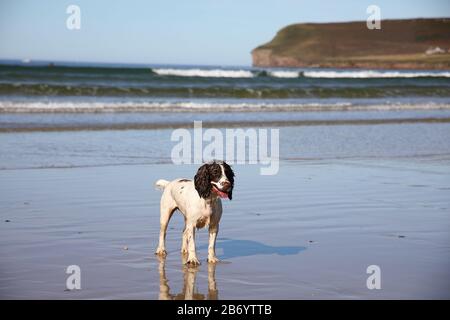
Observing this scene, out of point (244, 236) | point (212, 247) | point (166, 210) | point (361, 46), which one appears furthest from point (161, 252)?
point (361, 46)

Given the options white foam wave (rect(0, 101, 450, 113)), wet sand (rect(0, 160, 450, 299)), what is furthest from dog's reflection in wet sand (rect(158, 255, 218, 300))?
white foam wave (rect(0, 101, 450, 113))

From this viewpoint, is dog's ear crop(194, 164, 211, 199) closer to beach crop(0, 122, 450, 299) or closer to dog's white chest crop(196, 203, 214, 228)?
dog's white chest crop(196, 203, 214, 228)

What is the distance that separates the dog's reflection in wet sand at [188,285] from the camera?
625cm

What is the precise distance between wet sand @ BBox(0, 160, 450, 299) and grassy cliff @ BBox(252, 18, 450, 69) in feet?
126

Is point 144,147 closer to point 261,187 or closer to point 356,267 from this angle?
point 261,187

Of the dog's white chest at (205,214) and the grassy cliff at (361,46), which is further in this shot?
the grassy cliff at (361,46)

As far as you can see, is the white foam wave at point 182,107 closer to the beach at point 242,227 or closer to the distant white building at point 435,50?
the beach at point 242,227

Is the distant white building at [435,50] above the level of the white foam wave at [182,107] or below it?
above

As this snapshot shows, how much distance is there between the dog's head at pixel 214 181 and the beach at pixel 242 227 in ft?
2.23

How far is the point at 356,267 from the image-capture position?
7.12 m

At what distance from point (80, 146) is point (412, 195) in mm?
7266

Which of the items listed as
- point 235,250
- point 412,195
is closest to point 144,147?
point 412,195

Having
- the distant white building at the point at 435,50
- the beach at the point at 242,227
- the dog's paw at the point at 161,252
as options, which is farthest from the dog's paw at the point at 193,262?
the distant white building at the point at 435,50
